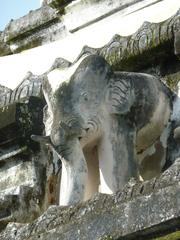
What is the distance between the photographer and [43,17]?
22.9 ft

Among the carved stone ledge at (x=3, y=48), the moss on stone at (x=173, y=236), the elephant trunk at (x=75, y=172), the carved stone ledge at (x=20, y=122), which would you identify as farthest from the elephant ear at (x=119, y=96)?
the carved stone ledge at (x=3, y=48)

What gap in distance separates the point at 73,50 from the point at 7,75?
1.85 feet

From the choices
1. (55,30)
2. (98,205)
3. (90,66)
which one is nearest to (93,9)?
(55,30)

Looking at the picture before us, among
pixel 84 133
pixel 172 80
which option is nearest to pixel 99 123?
pixel 84 133

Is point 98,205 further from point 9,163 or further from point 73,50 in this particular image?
point 73,50

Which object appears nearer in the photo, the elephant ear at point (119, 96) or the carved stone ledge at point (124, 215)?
the carved stone ledge at point (124, 215)

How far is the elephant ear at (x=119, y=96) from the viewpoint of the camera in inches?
201

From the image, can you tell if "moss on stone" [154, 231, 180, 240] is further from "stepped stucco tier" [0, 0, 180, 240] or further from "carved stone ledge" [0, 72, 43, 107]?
"carved stone ledge" [0, 72, 43, 107]

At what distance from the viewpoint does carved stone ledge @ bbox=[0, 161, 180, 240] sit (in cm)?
416

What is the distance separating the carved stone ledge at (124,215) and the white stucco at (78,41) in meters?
1.79

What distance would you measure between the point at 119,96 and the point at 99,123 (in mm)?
171

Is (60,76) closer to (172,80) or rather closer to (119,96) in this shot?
(119,96)

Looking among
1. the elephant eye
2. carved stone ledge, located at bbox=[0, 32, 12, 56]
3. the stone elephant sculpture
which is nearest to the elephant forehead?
the stone elephant sculpture

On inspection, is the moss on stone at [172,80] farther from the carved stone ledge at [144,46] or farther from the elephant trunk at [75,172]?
the elephant trunk at [75,172]
